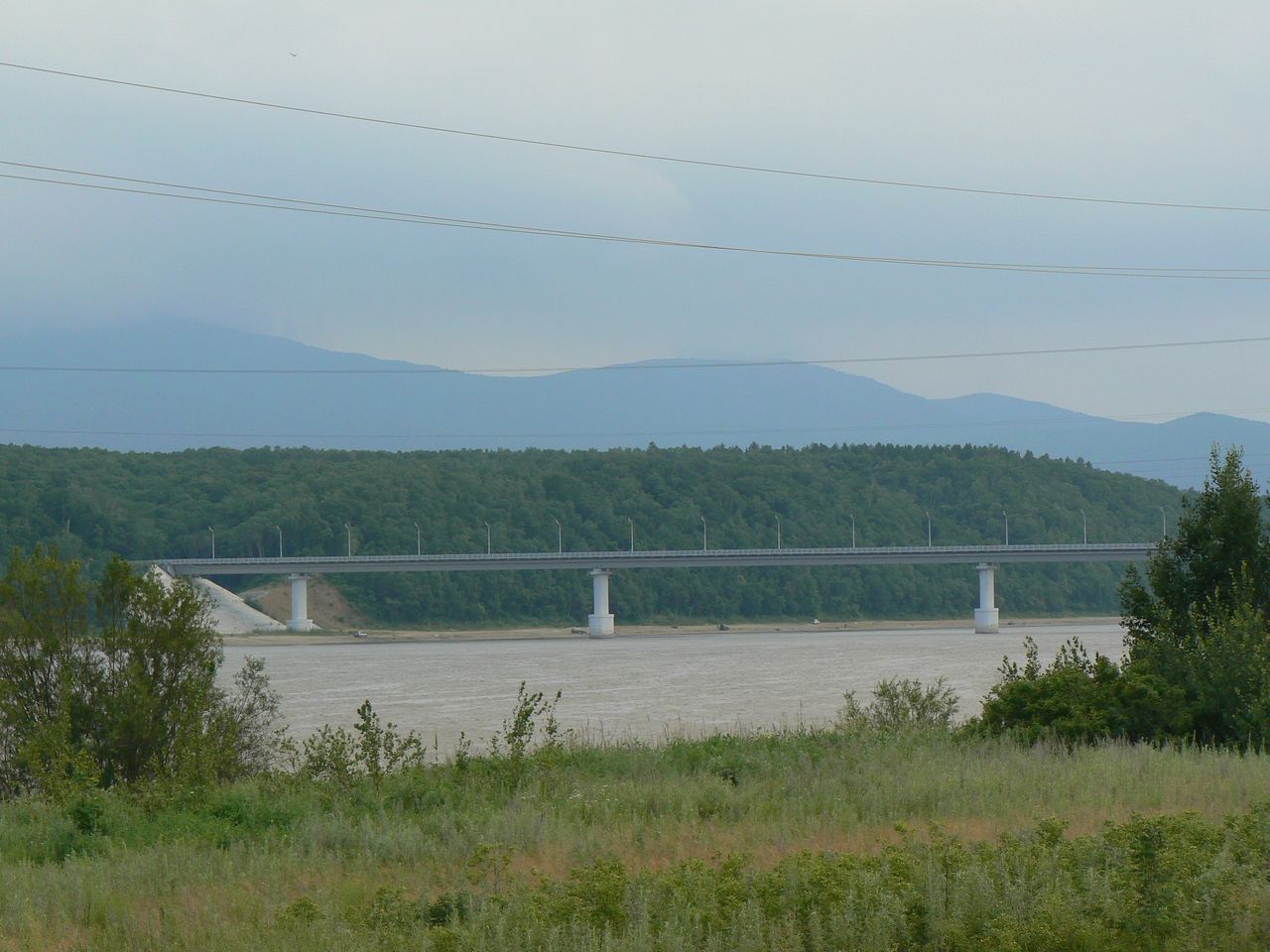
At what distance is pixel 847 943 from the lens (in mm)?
7418

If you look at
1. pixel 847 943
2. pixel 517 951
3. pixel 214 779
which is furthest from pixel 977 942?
pixel 214 779

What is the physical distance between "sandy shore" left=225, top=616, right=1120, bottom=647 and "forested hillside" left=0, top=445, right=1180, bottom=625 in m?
4.77

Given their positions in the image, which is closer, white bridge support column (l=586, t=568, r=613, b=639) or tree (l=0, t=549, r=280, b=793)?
tree (l=0, t=549, r=280, b=793)

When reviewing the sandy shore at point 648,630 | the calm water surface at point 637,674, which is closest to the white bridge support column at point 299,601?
the sandy shore at point 648,630

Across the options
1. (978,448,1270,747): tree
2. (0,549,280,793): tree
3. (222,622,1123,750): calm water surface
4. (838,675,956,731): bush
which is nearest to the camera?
(978,448,1270,747): tree

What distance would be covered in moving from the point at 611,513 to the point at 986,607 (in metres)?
56.5

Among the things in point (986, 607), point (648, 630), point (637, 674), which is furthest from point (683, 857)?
point (648, 630)

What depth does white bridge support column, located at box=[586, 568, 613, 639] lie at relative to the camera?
391 ft

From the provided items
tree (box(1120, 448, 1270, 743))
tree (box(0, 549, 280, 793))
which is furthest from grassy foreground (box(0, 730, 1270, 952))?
tree (box(0, 549, 280, 793))

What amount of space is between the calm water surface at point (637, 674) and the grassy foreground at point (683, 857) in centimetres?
1190

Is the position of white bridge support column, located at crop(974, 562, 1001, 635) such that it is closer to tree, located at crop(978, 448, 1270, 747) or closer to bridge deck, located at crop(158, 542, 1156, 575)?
bridge deck, located at crop(158, 542, 1156, 575)

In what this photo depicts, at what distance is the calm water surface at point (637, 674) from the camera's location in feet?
135

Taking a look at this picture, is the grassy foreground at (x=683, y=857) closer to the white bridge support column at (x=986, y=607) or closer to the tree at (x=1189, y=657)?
the tree at (x=1189, y=657)

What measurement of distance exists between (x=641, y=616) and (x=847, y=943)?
134215 millimetres
